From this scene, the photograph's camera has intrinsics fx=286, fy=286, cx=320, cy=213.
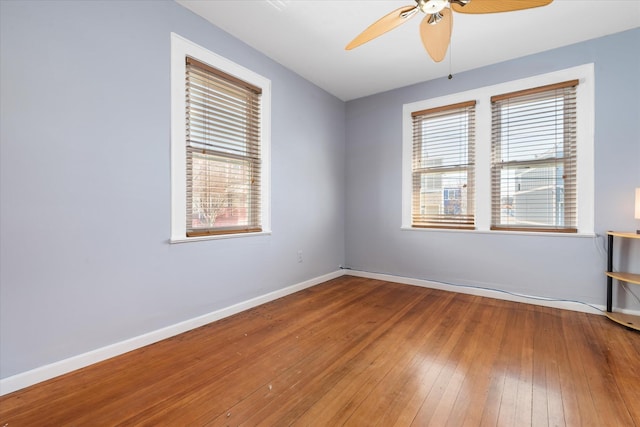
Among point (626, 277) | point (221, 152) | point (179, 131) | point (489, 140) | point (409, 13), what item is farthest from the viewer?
point (489, 140)

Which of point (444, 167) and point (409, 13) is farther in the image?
point (444, 167)

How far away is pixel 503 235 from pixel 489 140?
3.63 feet

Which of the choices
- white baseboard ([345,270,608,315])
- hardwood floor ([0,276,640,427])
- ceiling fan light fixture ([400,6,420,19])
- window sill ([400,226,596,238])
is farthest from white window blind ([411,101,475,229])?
ceiling fan light fixture ([400,6,420,19])

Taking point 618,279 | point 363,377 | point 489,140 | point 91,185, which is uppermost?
point 489,140

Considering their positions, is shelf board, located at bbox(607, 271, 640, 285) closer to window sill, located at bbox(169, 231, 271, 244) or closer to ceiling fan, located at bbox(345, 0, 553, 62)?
ceiling fan, located at bbox(345, 0, 553, 62)

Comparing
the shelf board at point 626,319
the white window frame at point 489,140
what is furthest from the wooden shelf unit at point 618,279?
the white window frame at point 489,140

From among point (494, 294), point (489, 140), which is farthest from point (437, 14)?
point (494, 294)

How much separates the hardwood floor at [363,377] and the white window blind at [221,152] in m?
0.98

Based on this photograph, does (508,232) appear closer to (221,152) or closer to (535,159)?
(535,159)

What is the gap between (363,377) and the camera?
1.77 m

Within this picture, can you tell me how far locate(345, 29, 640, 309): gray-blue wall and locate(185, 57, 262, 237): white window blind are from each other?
5.90ft

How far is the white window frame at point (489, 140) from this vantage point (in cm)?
282

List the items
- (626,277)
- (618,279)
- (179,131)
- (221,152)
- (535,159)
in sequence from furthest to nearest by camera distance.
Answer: (535,159) → (221,152) → (618,279) → (626,277) → (179,131)

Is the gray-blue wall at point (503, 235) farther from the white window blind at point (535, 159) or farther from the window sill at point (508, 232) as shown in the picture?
the white window blind at point (535, 159)
